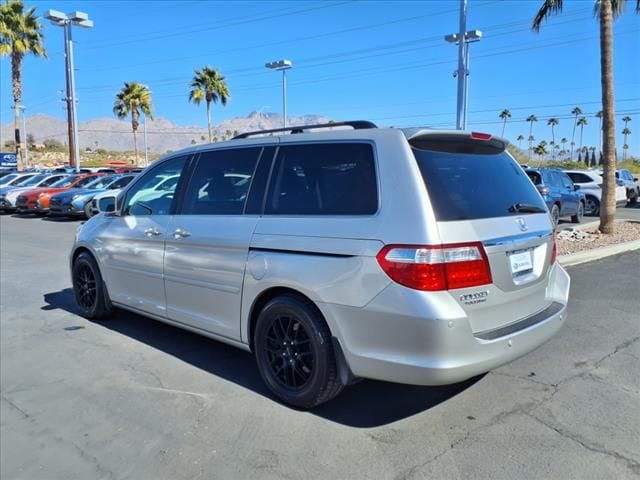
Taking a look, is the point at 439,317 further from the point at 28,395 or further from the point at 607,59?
the point at 607,59

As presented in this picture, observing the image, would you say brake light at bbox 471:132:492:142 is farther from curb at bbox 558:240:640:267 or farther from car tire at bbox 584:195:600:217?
car tire at bbox 584:195:600:217

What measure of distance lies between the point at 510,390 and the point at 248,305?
6.66ft

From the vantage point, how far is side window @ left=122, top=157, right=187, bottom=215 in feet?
16.0

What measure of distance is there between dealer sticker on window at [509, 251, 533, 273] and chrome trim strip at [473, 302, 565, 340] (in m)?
0.33

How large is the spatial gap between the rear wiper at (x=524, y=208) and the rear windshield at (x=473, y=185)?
0.02 metres

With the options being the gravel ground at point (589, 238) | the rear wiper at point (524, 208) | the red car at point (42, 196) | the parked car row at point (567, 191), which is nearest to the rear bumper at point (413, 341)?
the rear wiper at point (524, 208)

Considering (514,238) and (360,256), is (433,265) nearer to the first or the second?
(360,256)

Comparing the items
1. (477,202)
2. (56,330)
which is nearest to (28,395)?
(56,330)

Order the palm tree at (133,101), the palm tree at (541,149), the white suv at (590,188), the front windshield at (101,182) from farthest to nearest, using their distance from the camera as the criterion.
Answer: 1. the palm tree at (541,149)
2. the palm tree at (133,101)
3. the front windshield at (101,182)
4. the white suv at (590,188)

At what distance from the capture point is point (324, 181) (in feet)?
12.0

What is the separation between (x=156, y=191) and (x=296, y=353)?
93.0 inches

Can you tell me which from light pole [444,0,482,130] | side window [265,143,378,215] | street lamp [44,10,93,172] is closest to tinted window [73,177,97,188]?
street lamp [44,10,93,172]

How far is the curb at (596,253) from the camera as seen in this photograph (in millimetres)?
8937

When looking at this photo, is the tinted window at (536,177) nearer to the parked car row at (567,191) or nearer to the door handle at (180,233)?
the parked car row at (567,191)
